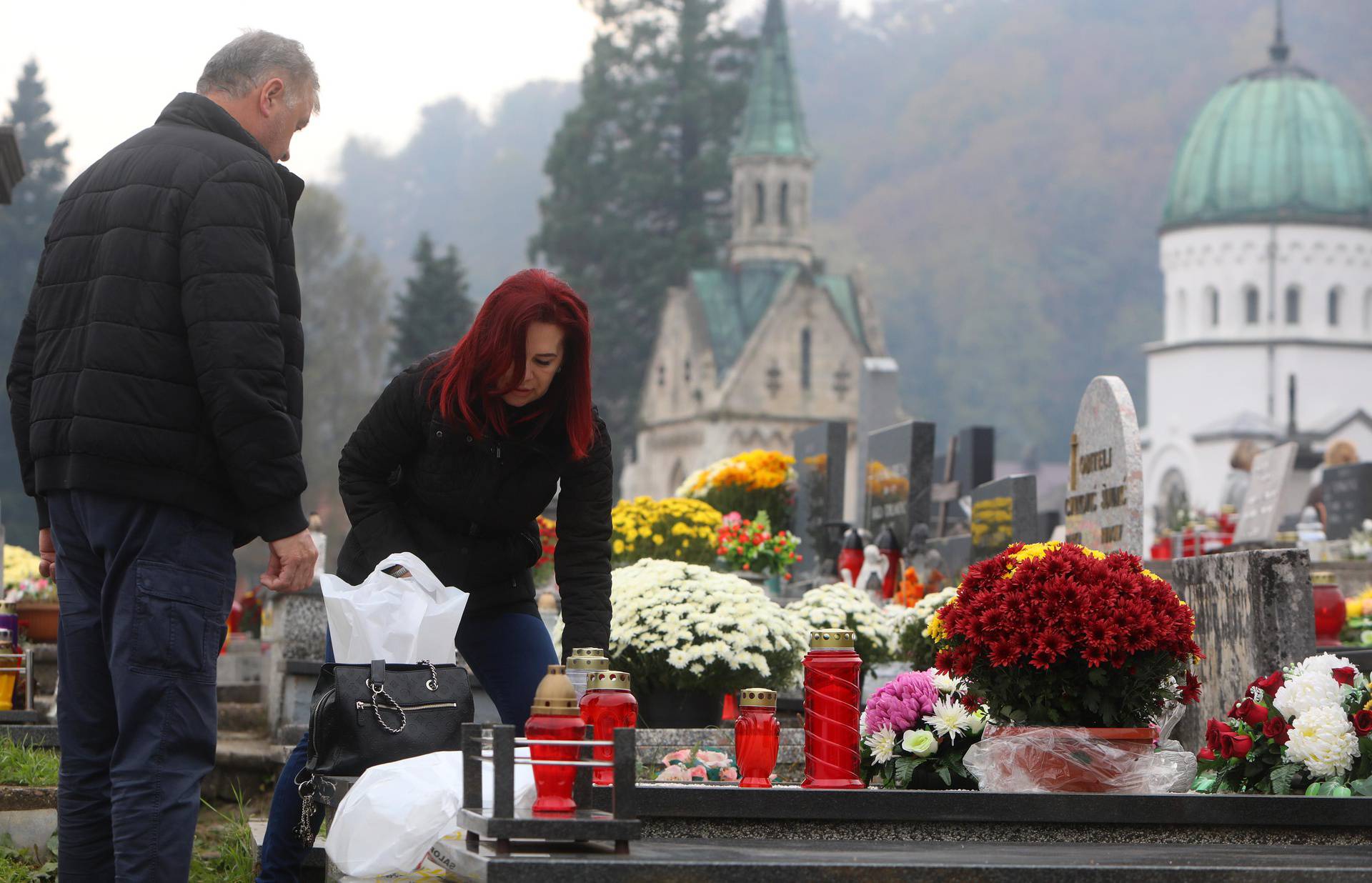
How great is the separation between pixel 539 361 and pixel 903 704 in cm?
153

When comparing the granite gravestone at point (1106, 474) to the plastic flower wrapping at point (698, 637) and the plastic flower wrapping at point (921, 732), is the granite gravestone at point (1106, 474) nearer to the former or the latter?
the plastic flower wrapping at point (698, 637)

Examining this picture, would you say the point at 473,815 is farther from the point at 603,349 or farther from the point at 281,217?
the point at 603,349

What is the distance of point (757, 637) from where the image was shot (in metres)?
7.85

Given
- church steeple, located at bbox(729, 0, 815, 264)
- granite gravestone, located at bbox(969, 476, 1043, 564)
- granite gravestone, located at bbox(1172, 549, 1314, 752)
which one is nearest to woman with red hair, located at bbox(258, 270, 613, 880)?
granite gravestone, located at bbox(1172, 549, 1314, 752)

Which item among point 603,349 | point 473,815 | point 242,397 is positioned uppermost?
point 603,349

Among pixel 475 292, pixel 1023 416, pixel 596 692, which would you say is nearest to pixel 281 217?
pixel 596 692

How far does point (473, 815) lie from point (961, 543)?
908 centimetres

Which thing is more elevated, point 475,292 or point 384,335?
point 475,292

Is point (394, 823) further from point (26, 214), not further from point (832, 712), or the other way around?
point (26, 214)

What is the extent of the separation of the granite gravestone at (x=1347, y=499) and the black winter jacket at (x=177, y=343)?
1604 centimetres

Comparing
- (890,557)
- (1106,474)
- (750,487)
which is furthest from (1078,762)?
(750,487)

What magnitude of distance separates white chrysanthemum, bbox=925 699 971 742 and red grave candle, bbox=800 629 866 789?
79 centimetres

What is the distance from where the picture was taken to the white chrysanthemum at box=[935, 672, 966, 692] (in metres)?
5.41

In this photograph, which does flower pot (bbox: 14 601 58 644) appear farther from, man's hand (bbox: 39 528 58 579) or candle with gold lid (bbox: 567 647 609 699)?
candle with gold lid (bbox: 567 647 609 699)
